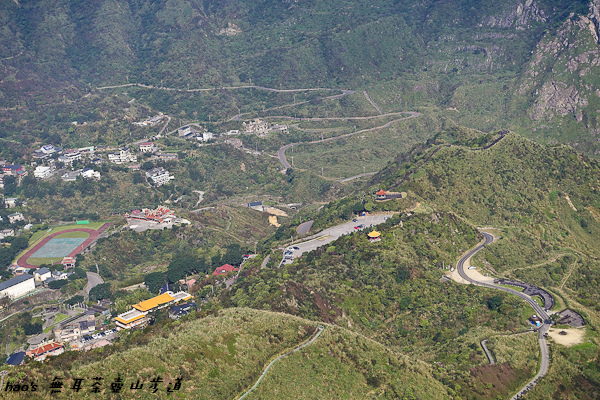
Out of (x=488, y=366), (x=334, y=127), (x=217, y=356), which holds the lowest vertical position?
(x=334, y=127)

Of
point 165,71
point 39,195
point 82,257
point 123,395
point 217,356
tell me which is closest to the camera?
point 123,395

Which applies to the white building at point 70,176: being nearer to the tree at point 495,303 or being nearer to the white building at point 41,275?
the white building at point 41,275

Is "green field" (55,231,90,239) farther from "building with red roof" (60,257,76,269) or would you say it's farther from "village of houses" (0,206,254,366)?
"village of houses" (0,206,254,366)

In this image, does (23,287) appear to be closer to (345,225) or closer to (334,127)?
(345,225)

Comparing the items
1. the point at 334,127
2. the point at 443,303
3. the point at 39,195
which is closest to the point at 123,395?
the point at 443,303

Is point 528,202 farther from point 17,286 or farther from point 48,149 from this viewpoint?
point 48,149

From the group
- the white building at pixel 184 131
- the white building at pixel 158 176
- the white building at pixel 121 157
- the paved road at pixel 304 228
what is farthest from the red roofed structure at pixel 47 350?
the white building at pixel 184 131
